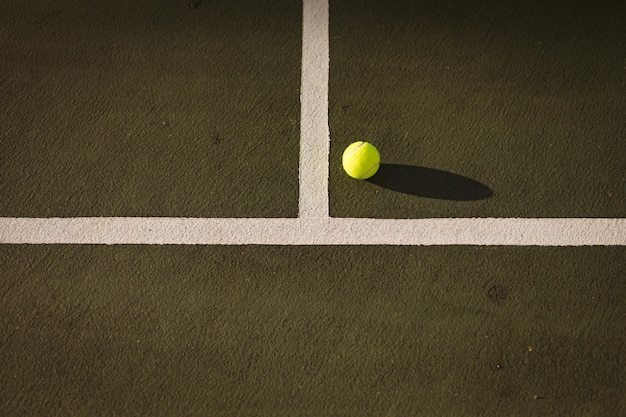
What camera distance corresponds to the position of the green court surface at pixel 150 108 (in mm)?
3594

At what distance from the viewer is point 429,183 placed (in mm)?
3615

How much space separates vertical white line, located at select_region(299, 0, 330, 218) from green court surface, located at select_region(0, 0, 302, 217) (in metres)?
0.06

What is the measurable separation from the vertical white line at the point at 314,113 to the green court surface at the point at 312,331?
33 cm

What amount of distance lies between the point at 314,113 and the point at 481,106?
1.11 metres

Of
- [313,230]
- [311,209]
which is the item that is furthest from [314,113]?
[313,230]

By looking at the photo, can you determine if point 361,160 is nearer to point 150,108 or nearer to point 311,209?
point 311,209

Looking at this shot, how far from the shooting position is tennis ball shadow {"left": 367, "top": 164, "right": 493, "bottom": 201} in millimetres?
3584

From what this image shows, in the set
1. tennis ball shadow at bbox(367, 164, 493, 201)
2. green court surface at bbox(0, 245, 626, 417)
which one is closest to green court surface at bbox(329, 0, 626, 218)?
tennis ball shadow at bbox(367, 164, 493, 201)

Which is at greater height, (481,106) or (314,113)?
(481,106)

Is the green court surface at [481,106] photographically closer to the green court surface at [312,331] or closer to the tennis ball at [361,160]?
the tennis ball at [361,160]

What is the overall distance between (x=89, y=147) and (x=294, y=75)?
143cm

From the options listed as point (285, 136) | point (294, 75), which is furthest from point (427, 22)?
point (285, 136)

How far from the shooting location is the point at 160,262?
3.46m

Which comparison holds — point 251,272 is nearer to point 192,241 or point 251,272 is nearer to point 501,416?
point 192,241
